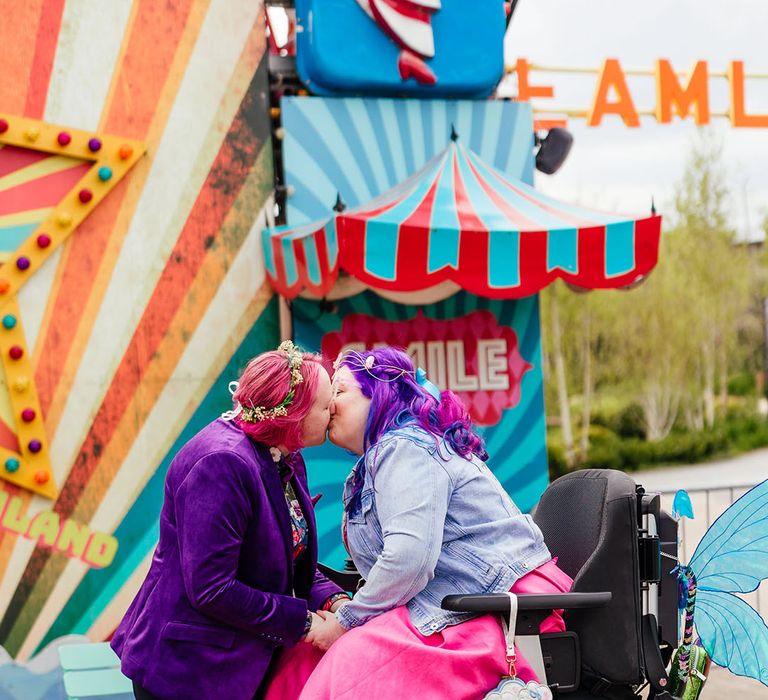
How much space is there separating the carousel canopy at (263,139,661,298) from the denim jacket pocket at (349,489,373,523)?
193 cm

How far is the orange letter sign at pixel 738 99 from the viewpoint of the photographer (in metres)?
10.3

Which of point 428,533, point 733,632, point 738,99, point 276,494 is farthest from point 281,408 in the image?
point 738,99

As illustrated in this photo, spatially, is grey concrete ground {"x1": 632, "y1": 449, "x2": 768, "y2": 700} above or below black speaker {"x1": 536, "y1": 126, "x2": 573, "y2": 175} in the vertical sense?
below

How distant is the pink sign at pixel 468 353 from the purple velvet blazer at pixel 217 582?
2.93 meters

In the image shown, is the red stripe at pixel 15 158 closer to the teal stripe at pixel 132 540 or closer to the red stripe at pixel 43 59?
the red stripe at pixel 43 59

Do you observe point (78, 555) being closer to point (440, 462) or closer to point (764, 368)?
point (440, 462)

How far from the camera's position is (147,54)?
4.95 meters

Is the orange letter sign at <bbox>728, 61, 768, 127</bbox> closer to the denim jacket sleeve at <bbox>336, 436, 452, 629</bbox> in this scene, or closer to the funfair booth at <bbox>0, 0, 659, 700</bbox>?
the funfair booth at <bbox>0, 0, 659, 700</bbox>

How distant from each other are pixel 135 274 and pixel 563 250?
2093 mm

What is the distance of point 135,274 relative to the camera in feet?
16.1

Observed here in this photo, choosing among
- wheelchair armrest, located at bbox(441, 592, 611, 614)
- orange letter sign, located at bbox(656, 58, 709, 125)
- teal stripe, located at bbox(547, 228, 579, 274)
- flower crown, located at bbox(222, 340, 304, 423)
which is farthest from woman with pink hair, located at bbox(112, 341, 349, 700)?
orange letter sign, located at bbox(656, 58, 709, 125)

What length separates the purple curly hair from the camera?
2.43 m

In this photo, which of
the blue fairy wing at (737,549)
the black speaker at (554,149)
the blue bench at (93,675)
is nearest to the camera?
the blue fairy wing at (737,549)

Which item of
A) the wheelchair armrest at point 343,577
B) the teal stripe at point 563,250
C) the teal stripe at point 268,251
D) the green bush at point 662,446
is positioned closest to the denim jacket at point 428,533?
the wheelchair armrest at point 343,577
